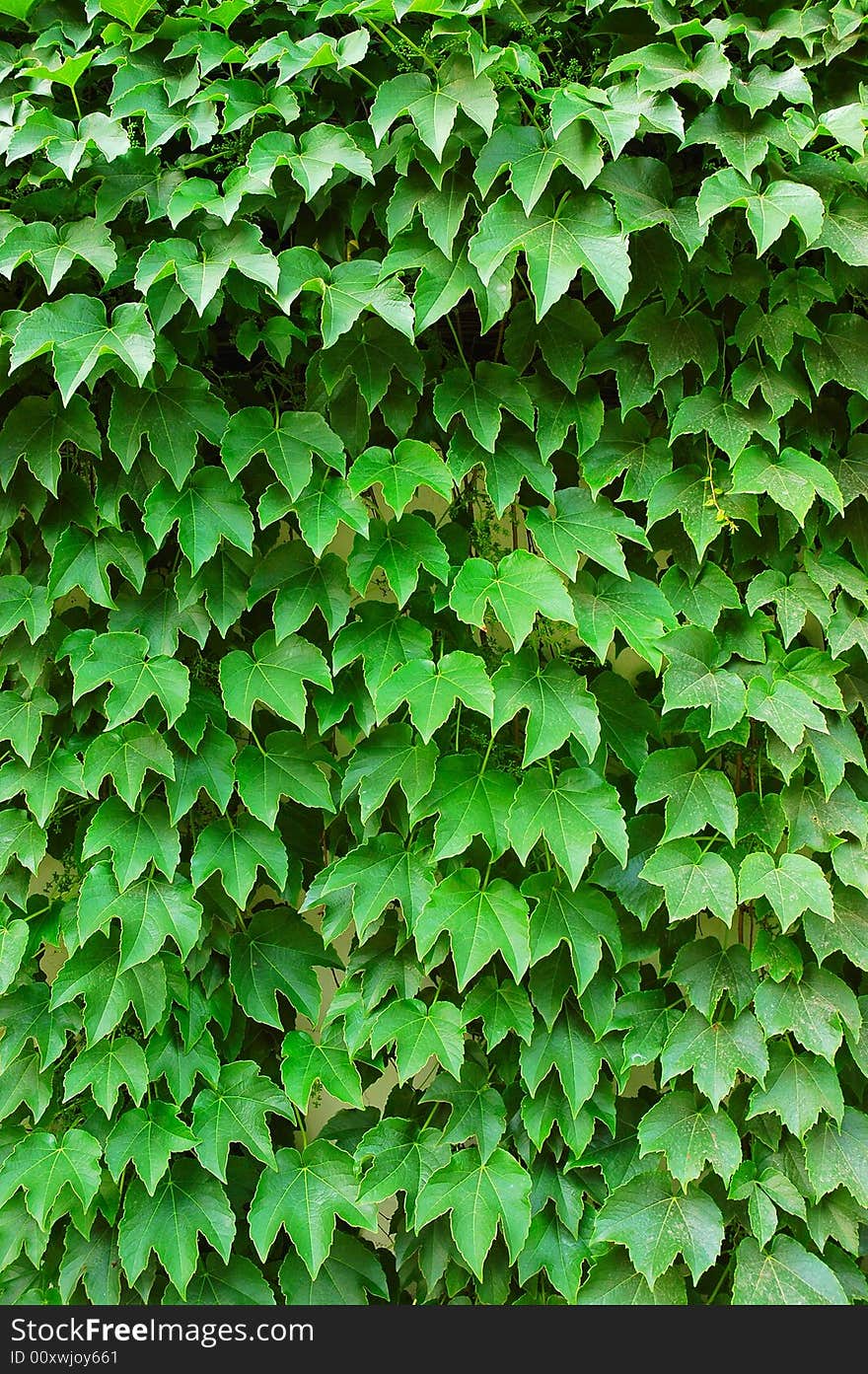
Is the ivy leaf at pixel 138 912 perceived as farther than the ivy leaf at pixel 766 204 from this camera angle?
Yes

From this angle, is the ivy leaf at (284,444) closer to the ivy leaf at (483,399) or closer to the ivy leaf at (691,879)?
the ivy leaf at (483,399)

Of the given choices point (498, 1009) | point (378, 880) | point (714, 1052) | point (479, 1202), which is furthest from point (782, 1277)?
point (378, 880)

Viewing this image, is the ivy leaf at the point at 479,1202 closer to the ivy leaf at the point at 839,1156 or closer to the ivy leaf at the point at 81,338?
the ivy leaf at the point at 839,1156

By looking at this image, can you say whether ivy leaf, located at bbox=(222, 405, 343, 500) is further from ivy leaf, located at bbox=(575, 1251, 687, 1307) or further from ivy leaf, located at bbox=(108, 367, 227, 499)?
ivy leaf, located at bbox=(575, 1251, 687, 1307)

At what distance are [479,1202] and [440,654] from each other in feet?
2.63

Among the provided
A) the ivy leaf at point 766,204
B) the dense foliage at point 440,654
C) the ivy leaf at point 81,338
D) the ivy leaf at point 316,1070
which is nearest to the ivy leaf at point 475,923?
the dense foliage at point 440,654

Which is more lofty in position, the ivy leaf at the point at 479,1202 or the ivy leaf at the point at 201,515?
the ivy leaf at the point at 201,515

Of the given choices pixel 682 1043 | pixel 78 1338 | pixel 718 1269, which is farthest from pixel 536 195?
pixel 78 1338

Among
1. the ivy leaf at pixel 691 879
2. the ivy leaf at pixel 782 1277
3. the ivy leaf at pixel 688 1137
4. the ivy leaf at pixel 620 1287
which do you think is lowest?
the ivy leaf at pixel 620 1287

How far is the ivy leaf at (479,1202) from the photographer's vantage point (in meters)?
1.55

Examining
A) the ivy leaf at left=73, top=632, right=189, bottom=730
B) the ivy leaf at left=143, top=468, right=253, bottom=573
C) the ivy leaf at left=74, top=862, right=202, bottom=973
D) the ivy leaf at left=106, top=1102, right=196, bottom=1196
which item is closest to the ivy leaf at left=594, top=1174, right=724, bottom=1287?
the ivy leaf at left=106, top=1102, right=196, bottom=1196

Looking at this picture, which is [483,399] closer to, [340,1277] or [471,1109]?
[471,1109]

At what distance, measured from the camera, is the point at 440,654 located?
1.69m

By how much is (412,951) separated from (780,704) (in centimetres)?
66
